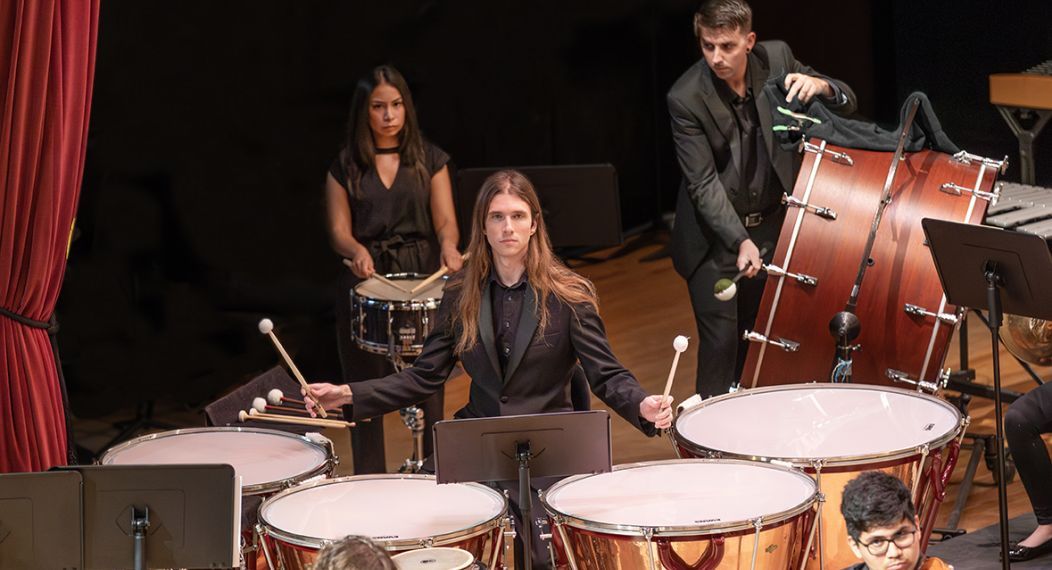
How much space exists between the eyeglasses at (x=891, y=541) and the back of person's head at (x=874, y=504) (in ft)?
0.08

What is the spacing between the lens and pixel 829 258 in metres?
4.79

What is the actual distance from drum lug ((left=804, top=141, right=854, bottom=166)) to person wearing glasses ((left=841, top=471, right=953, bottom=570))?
1.86 m

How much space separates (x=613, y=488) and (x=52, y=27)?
5.98 feet

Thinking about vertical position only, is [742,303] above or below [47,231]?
below

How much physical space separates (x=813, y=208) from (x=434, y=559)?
6.66ft

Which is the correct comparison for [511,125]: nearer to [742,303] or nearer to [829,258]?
[742,303]

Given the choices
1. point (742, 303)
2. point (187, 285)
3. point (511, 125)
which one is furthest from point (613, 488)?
point (511, 125)

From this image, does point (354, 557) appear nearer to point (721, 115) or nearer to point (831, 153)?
point (831, 153)

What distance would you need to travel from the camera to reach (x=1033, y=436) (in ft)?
14.7

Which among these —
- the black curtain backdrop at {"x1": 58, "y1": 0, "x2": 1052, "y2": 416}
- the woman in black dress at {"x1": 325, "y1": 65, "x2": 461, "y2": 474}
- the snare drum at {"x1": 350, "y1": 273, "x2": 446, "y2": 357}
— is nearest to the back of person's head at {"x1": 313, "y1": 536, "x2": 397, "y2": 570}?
the snare drum at {"x1": 350, "y1": 273, "x2": 446, "y2": 357}

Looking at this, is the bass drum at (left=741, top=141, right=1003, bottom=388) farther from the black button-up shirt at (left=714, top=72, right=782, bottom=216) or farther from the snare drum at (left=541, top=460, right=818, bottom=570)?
the snare drum at (left=541, top=460, right=818, bottom=570)

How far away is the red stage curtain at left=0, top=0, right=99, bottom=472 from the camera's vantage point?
13.0ft

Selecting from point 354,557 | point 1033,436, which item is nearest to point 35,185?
point 354,557

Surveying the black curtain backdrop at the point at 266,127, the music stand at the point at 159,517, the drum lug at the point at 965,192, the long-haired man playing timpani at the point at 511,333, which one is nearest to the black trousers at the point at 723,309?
the drum lug at the point at 965,192
